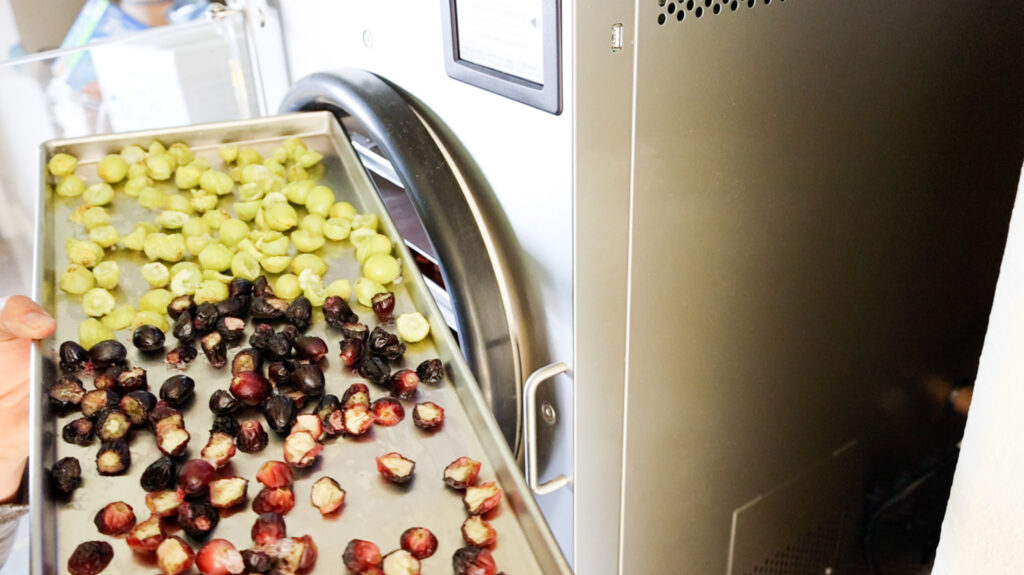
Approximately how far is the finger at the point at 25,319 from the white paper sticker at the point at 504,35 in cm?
54

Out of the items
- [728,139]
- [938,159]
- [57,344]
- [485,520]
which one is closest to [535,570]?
[485,520]

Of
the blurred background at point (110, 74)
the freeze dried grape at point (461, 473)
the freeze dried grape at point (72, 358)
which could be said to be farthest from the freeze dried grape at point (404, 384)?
the blurred background at point (110, 74)

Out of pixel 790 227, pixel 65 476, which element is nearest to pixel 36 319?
pixel 65 476

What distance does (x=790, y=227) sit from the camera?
938 mm

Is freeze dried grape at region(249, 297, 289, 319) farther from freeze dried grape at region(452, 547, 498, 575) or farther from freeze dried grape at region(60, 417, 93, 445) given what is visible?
freeze dried grape at region(452, 547, 498, 575)

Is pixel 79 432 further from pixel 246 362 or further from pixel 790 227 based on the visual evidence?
pixel 790 227

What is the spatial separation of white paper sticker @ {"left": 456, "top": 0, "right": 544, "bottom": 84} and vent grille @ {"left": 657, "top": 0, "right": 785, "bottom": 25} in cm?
11

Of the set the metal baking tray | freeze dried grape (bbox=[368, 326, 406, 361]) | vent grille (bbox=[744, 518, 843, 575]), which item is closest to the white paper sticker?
the metal baking tray

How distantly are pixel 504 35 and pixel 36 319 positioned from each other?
23.2 inches

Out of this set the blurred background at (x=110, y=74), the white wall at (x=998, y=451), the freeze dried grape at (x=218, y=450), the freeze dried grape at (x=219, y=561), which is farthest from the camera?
the blurred background at (x=110, y=74)

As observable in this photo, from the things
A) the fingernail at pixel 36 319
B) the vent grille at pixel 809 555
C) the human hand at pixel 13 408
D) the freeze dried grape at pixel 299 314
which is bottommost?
the vent grille at pixel 809 555

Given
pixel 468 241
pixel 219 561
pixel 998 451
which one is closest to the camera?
pixel 998 451

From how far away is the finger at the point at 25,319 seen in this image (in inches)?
34.4

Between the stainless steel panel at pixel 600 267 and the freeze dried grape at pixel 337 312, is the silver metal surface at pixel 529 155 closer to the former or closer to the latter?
the stainless steel panel at pixel 600 267
